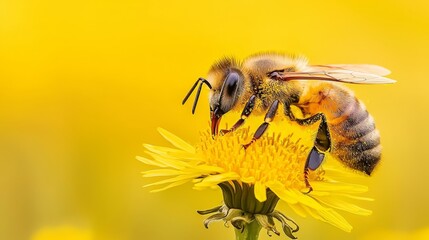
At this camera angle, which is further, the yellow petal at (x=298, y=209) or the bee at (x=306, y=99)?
the bee at (x=306, y=99)

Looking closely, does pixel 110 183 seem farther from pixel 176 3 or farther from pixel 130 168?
pixel 176 3

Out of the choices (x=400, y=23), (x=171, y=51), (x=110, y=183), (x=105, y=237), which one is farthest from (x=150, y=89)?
(x=400, y=23)

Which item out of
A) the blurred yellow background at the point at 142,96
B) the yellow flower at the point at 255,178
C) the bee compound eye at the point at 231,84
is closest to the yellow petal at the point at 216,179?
the yellow flower at the point at 255,178

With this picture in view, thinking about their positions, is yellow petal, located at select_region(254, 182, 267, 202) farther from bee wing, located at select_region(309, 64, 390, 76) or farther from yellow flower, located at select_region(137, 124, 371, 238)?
bee wing, located at select_region(309, 64, 390, 76)

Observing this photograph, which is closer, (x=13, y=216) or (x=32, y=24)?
(x=13, y=216)

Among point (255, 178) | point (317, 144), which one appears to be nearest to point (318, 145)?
point (317, 144)

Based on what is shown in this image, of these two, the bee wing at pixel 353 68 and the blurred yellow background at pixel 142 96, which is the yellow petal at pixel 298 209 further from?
the blurred yellow background at pixel 142 96
